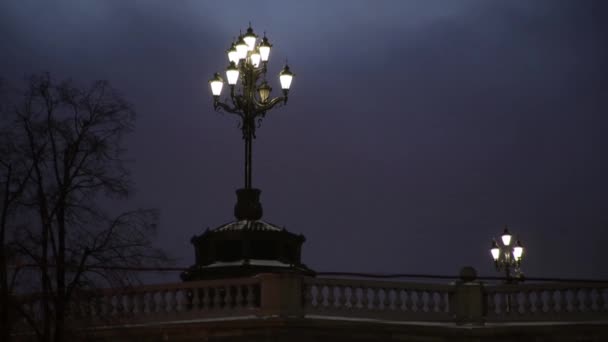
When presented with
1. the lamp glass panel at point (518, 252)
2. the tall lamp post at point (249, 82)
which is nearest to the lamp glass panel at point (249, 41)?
the tall lamp post at point (249, 82)

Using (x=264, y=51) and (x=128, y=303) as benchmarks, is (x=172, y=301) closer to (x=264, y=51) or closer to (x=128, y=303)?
(x=128, y=303)

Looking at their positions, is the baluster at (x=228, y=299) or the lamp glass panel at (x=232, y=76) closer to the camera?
the baluster at (x=228, y=299)

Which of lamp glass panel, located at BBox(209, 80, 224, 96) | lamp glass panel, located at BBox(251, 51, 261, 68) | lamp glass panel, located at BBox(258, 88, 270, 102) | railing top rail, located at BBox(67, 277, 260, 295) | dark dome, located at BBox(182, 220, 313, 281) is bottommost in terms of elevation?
railing top rail, located at BBox(67, 277, 260, 295)

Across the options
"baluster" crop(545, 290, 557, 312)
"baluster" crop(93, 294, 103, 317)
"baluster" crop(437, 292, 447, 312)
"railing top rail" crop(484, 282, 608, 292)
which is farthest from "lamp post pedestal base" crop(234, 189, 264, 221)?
"baluster" crop(545, 290, 557, 312)

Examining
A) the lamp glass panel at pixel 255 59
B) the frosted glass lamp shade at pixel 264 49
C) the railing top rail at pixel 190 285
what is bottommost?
the railing top rail at pixel 190 285

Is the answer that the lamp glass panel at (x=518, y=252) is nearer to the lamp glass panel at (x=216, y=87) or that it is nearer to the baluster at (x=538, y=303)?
the baluster at (x=538, y=303)

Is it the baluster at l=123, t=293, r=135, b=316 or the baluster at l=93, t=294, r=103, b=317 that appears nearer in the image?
the baluster at l=93, t=294, r=103, b=317

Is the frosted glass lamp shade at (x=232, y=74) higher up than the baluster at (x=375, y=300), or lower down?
higher up

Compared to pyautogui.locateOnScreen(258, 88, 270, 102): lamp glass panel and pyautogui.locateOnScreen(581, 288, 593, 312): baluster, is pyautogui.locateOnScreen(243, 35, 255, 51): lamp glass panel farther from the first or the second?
pyautogui.locateOnScreen(581, 288, 593, 312): baluster

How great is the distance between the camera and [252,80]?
3616cm

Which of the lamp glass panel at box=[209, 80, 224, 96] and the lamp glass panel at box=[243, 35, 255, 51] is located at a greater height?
the lamp glass panel at box=[243, 35, 255, 51]

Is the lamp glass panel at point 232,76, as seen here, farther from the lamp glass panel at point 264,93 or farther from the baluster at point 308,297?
the baluster at point 308,297

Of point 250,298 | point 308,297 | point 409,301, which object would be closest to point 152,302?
point 250,298

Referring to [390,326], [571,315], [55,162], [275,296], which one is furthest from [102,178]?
[571,315]
